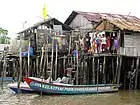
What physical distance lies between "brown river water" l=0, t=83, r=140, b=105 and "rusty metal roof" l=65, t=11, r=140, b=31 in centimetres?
500

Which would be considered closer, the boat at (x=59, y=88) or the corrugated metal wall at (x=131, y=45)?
the boat at (x=59, y=88)

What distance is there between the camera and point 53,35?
23250 mm

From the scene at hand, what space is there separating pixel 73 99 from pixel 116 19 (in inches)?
358

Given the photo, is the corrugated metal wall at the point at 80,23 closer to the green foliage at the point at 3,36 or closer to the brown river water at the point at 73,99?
the brown river water at the point at 73,99

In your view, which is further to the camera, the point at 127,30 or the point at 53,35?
the point at 53,35

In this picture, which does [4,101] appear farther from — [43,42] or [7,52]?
[7,52]

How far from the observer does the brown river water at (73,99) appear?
658 inches

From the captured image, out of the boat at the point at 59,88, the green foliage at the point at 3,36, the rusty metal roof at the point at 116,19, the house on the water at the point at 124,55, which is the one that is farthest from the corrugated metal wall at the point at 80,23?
the green foliage at the point at 3,36

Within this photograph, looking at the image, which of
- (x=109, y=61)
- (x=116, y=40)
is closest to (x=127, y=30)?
(x=116, y=40)

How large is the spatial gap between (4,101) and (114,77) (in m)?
8.13

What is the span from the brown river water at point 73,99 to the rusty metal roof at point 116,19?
16.4 ft

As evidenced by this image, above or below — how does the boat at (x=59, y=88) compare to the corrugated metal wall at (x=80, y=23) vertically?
below

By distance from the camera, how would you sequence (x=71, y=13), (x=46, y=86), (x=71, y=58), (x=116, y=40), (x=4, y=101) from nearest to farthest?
(x=4, y=101) < (x=46, y=86) < (x=116, y=40) < (x=71, y=58) < (x=71, y=13)

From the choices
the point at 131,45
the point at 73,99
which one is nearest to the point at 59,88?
the point at 73,99
